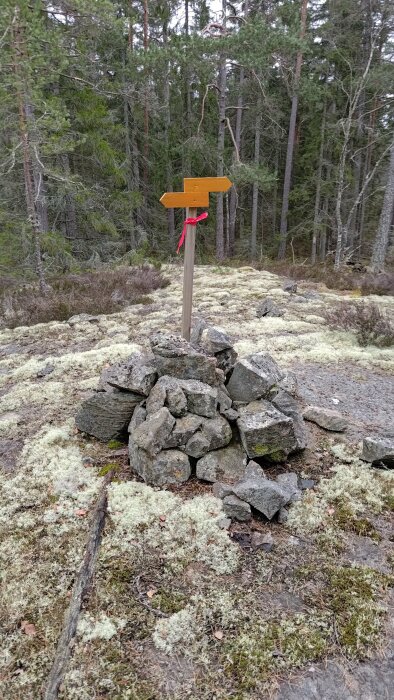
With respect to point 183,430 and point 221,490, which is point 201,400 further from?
point 221,490

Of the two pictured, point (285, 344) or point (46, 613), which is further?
point (285, 344)

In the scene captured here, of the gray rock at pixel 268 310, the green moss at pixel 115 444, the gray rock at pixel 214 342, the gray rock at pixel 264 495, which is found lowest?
the gray rock at pixel 268 310

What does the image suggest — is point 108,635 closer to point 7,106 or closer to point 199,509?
point 199,509

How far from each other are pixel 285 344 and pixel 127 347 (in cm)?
262

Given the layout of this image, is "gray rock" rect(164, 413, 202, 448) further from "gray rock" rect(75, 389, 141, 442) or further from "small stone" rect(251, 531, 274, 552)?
"small stone" rect(251, 531, 274, 552)

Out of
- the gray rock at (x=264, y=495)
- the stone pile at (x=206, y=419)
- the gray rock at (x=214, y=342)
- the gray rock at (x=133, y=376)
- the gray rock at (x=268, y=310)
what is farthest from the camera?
the gray rock at (x=268, y=310)

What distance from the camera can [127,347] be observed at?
244 inches

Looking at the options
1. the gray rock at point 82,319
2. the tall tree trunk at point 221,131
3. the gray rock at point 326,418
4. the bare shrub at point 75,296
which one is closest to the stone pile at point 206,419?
the gray rock at point 326,418

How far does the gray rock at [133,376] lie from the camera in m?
3.61

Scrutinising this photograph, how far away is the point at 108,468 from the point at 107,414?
0.56 meters

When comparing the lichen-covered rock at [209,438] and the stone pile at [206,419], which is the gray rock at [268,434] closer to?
the stone pile at [206,419]

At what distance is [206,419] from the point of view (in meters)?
3.46

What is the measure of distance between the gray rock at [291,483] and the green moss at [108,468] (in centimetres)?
142

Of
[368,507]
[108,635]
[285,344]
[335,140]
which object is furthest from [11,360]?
[335,140]
